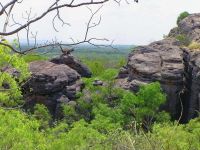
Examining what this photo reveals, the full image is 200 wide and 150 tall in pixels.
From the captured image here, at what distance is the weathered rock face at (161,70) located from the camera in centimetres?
4875

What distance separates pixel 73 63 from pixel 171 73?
54.8 ft

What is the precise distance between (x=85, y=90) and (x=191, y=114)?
1246cm

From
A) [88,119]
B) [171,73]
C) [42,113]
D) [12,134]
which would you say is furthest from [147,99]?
[12,134]

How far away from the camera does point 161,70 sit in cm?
4931

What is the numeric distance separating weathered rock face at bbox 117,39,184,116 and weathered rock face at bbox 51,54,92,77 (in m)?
9.51

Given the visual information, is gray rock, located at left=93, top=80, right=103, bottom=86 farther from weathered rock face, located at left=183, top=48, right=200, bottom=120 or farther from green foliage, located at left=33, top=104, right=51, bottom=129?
weathered rock face, located at left=183, top=48, right=200, bottom=120

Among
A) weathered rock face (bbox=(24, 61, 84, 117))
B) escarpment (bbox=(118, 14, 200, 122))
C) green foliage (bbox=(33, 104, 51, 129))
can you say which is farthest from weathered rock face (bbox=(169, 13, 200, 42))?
green foliage (bbox=(33, 104, 51, 129))

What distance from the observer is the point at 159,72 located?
4909cm

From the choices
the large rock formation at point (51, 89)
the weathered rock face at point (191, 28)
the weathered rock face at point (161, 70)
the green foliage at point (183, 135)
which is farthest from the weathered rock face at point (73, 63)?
the green foliage at point (183, 135)

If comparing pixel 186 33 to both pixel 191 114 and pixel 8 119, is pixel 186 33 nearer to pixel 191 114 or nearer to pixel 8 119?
pixel 191 114

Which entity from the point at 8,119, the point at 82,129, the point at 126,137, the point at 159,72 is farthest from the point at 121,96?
the point at 126,137

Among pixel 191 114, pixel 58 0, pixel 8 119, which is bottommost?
pixel 191 114

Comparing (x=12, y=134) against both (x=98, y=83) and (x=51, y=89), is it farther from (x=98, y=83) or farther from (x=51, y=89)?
(x=98, y=83)

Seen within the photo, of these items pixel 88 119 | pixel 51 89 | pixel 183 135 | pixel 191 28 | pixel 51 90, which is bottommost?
pixel 88 119
